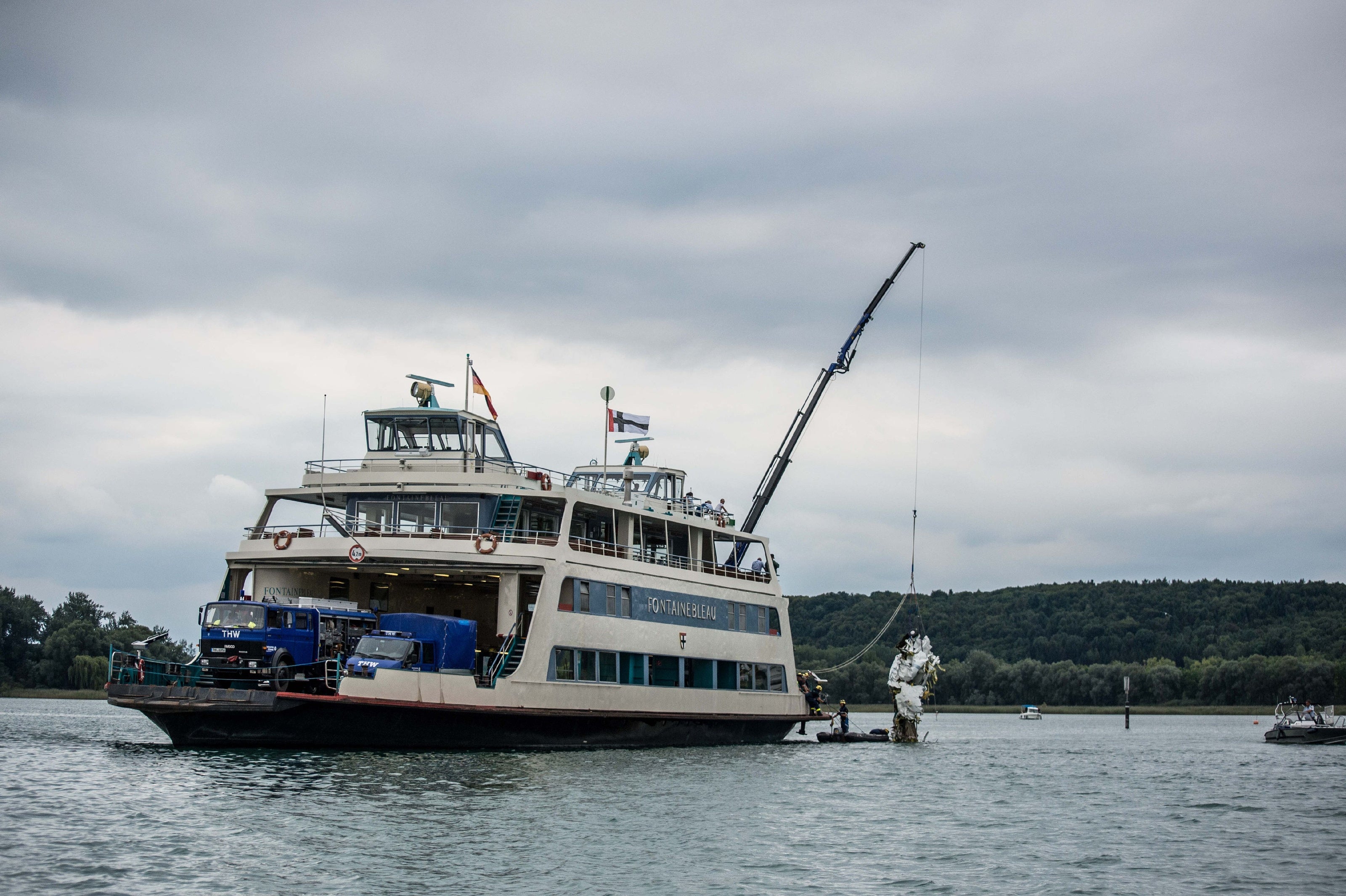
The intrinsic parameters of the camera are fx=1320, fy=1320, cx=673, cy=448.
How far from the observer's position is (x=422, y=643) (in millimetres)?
31922

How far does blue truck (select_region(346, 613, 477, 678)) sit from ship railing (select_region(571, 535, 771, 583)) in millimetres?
3871

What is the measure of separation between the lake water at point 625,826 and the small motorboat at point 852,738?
37.9 feet

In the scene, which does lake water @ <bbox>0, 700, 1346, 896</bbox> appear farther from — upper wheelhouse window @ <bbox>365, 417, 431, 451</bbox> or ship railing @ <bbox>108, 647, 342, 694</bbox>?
upper wheelhouse window @ <bbox>365, 417, 431, 451</bbox>

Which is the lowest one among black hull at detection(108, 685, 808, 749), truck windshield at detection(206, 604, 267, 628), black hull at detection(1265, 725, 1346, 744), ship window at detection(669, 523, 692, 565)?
black hull at detection(1265, 725, 1346, 744)

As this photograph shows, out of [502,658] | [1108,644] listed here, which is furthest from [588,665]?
[1108,644]

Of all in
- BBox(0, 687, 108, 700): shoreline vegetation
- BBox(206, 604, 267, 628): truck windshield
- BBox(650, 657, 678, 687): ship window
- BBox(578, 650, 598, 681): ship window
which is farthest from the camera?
BBox(0, 687, 108, 700): shoreline vegetation

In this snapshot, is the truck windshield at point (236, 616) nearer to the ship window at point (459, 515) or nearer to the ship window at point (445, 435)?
the ship window at point (459, 515)

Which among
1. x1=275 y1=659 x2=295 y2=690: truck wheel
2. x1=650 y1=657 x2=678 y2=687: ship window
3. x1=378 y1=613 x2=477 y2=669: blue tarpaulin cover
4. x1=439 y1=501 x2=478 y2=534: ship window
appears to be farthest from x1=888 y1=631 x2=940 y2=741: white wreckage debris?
x1=275 y1=659 x2=295 y2=690: truck wheel

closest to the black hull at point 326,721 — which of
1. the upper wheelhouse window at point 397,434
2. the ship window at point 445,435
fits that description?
the ship window at point 445,435

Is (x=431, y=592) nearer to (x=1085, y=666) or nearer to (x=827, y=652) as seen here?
(x=827, y=652)

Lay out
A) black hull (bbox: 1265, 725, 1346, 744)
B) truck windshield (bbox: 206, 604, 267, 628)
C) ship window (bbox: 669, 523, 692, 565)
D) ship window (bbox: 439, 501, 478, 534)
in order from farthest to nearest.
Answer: black hull (bbox: 1265, 725, 1346, 744)
ship window (bbox: 669, 523, 692, 565)
ship window (bbox: 439, 501, 478, 534)
truck windshield (bbox: 206, 604, 267, 628)

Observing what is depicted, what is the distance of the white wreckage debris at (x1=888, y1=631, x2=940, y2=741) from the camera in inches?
1754

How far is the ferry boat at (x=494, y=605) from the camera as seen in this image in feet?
96.4

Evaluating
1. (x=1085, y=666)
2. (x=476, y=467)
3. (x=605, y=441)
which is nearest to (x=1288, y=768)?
(x=605, y=441)
